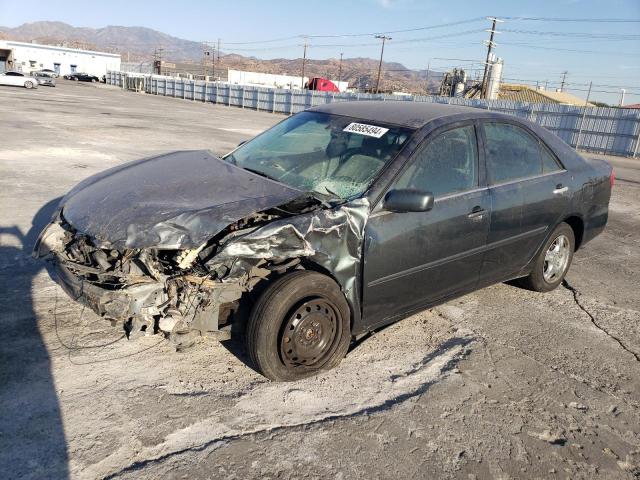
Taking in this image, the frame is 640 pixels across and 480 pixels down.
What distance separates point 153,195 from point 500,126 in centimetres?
273

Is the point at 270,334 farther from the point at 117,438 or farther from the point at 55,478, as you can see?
the point at 55,478

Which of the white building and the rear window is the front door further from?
the white building

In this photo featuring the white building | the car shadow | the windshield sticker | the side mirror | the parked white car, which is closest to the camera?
the car shadow

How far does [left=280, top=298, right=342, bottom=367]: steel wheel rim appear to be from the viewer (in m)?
3.03

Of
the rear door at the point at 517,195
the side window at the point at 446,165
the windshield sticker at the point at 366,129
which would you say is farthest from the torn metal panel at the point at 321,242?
the rear door at the point at 517,195

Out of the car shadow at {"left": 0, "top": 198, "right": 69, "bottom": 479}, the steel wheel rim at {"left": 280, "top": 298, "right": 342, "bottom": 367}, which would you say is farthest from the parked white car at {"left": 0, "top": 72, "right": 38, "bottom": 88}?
the steel wheel rim at {"left": 280, "top": 298, "right": 342, "bottom": 367}

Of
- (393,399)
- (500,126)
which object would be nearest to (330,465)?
(393,399)

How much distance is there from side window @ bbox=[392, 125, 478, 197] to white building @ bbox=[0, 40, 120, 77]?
7334cm

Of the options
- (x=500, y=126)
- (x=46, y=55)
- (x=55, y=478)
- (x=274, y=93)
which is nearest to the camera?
(x=55, y=478)

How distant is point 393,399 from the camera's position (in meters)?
3.05

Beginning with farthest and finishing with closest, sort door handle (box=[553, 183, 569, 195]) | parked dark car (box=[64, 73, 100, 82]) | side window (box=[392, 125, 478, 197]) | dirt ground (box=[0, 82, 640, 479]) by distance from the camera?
parked dark car (box=[64, 73, 100, 82])
door handle (box=[553, 183, 569, 195])
side window (box=[392, 125, 478, 197])
dirt ground (box=[0, 82, 640, 479])

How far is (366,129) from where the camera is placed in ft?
12.5

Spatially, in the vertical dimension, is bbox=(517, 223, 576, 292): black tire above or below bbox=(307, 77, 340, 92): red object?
below

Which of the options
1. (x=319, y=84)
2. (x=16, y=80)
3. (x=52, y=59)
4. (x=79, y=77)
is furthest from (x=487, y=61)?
(x=52, y=59)
